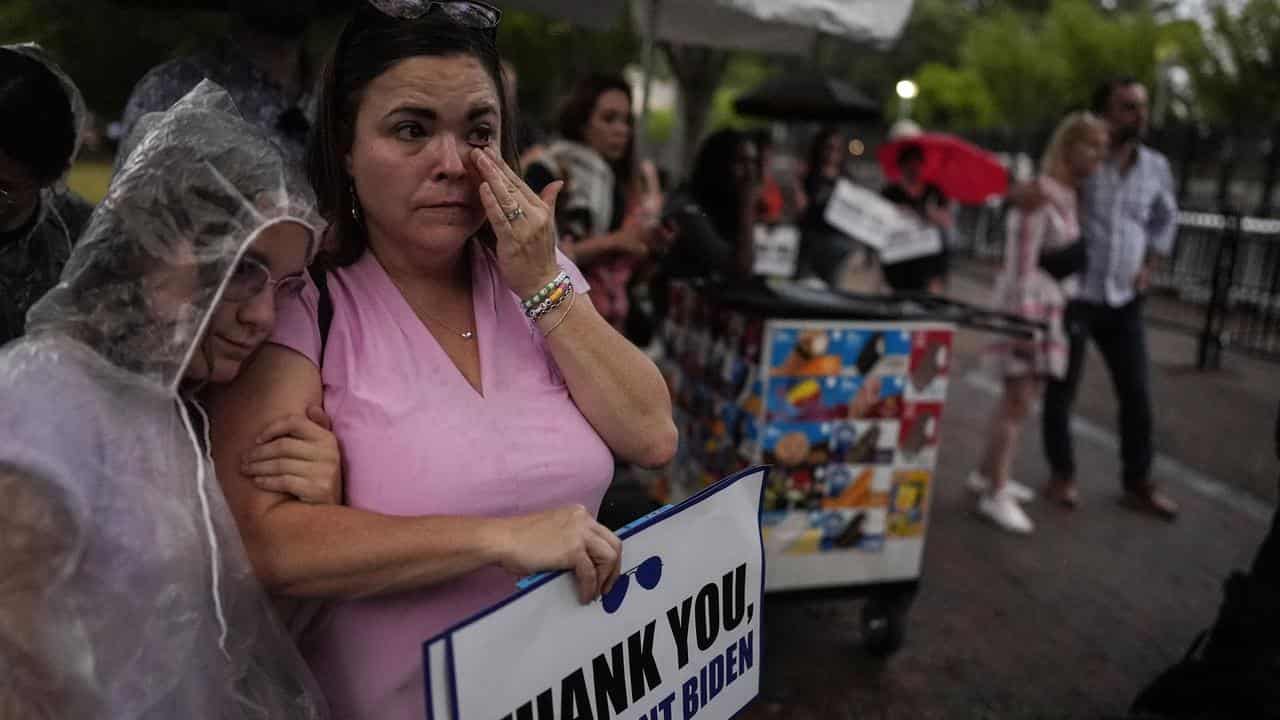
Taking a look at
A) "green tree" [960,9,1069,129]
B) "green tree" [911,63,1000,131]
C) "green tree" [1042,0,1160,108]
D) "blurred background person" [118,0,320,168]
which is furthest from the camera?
"green tree" [911,63,1000,131]

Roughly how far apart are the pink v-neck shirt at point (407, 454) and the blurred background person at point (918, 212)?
4.93 metres

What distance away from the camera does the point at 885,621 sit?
3570 mm

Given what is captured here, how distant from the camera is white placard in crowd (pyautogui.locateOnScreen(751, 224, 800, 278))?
485cm

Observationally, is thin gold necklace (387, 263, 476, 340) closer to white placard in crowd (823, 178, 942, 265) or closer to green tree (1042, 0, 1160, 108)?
white placard in crowd (823, 178, 942, 265)

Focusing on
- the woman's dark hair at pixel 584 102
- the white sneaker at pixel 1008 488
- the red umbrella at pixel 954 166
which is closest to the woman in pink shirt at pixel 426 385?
the woman's dark hair at pixel 584 102

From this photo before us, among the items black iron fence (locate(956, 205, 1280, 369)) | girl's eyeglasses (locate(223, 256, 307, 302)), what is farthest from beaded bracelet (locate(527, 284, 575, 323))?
black iron fence (locate(956, 205, 1280, 369))

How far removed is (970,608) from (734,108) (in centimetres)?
546

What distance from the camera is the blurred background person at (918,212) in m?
6.06

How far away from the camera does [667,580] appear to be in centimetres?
148

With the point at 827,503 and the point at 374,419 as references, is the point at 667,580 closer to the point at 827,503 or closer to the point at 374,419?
the point at 374,419

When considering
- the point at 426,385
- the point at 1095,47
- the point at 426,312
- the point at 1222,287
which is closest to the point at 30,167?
the point at 426,312

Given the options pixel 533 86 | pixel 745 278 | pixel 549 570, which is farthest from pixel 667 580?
pixel 533 86

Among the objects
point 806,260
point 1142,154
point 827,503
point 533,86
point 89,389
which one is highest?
point 533,86

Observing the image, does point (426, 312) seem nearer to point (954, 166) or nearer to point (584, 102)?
point (584, 102)
